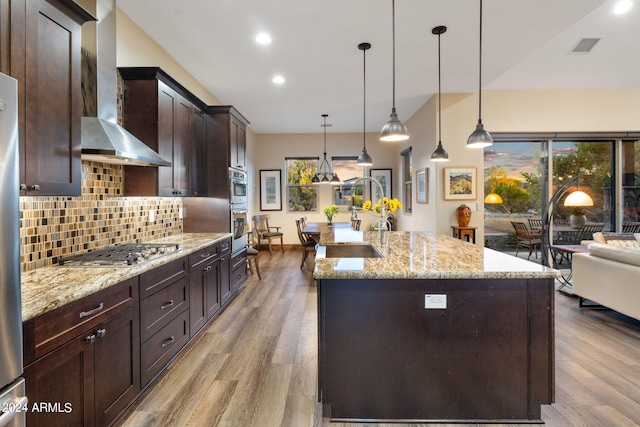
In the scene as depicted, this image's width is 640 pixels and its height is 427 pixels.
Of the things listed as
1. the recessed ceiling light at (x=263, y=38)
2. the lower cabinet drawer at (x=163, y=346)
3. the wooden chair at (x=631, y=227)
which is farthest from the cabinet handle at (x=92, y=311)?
the wooden chair at (x=631, y=227)

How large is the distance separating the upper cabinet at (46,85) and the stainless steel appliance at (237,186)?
225 cm

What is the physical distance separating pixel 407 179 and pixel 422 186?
1.30m

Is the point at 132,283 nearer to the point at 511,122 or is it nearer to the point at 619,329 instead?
the point at 619,329

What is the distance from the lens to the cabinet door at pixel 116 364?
1.66 meters

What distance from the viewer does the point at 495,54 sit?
384cm

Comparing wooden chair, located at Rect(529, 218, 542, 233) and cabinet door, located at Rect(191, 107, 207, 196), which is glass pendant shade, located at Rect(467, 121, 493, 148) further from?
wooden chair, located at Rect(529, 218, 542, 233)

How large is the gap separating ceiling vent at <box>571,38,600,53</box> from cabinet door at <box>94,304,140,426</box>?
571 cm

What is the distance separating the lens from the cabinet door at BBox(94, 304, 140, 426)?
5.44ft

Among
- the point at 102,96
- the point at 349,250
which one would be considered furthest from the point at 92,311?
the point at 349,250

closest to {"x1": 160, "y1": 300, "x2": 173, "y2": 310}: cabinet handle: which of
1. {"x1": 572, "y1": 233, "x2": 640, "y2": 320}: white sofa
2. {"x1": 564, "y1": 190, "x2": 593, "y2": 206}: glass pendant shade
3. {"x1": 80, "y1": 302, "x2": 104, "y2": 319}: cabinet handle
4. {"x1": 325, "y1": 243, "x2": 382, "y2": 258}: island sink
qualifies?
{"x1": 80, "y1": 302, "x2": 104, "y2": 319}: cabinet handle

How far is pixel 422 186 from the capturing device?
6.02 metres

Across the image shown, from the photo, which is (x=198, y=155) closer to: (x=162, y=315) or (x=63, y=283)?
(x=162, y=315)

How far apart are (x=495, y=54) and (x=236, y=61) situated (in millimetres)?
3110

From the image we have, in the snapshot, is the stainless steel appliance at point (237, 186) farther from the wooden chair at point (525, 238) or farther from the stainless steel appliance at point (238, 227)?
the wooden chair at point (525, 238)
